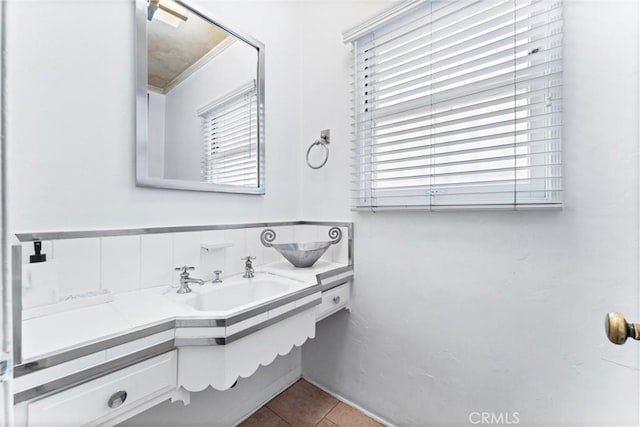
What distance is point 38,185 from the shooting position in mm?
835

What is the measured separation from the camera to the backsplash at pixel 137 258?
87 cm

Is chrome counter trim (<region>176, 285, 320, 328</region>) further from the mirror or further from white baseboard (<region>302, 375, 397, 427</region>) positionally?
white baseboard (<region>302, 375, 397, 427</region>)

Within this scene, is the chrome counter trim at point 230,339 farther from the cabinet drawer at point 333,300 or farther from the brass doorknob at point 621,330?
the brass doorknob at point 621,330

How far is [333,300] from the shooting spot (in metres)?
1.38

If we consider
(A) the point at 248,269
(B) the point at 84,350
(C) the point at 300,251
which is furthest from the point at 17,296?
(C) the point at 300,251

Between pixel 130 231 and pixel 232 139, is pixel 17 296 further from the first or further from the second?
pixel 232 139

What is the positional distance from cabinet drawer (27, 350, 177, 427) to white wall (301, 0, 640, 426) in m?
0.99

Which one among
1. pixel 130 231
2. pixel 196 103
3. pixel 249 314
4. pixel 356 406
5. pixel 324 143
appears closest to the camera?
pixel 249 314

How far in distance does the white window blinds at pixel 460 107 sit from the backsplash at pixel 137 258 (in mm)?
514

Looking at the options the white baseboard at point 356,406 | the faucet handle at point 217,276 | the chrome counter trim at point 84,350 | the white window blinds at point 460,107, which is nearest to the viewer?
the chrome counter trim at point 84,350

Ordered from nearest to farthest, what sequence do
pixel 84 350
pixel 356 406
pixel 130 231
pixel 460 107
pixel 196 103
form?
1. pixel 84 350
2. pixel 130 231
3. pixel 460 107
4. pixel 196 103
5. pixel 356 406

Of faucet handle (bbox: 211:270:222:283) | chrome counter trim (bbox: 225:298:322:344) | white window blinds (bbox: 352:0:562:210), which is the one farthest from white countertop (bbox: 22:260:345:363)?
white window blinds (bbox: 352:0:562:210)

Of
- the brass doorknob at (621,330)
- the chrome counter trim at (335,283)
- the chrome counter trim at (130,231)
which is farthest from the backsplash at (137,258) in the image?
the brass doorknob at (621,330)

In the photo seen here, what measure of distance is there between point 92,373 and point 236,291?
2.01 ft
